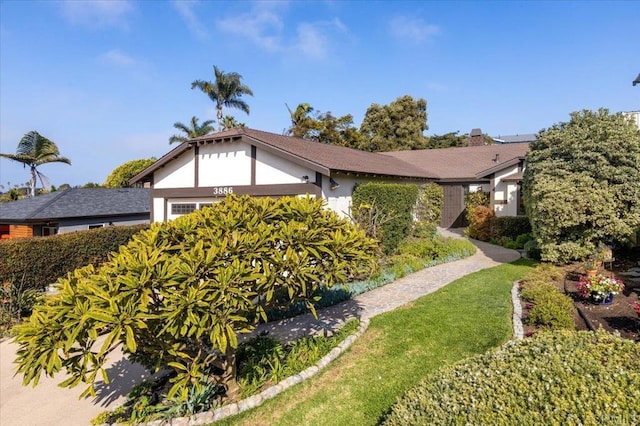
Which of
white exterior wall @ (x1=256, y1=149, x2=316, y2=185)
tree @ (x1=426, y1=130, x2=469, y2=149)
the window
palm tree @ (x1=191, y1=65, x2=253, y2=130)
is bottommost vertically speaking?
the window

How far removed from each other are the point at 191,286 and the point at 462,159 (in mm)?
26362

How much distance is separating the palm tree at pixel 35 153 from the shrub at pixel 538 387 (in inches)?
1200

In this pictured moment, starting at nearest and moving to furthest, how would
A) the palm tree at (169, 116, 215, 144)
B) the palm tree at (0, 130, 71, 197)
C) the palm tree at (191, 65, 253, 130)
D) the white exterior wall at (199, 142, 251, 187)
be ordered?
the white exterior wall at (199, 142, 251, 187), the palm tree at (0, 130, 71, 197), the palm tree at (191, 65, 253, 130), the palm tree at (169, 116, 215, 144)

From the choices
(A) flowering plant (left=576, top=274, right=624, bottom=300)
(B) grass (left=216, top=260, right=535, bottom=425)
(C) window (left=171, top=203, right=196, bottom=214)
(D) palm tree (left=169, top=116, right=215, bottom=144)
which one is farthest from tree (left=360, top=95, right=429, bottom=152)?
(A) flowering plant (left=576, top=274, right=624, bottom=300)

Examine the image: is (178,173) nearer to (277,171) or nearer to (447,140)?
(277,171)

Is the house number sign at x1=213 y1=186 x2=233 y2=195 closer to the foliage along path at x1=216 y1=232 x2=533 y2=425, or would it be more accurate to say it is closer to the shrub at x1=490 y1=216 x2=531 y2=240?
the foliage along path at x1=216 y1=232 x2=533 y2=425

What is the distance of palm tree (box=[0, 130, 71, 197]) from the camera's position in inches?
999

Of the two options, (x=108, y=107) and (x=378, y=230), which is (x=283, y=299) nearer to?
(x=378, y=230)

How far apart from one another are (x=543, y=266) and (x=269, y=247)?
9790 mm

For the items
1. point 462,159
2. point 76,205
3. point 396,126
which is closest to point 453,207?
point 462,159

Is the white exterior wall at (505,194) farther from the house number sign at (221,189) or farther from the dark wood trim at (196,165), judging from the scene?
the dark wood trim at (196,165)

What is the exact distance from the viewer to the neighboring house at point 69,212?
55.9 feet

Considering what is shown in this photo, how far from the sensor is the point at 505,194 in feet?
67.3

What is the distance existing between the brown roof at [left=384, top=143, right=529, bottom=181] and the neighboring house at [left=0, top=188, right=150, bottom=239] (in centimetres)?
1830
